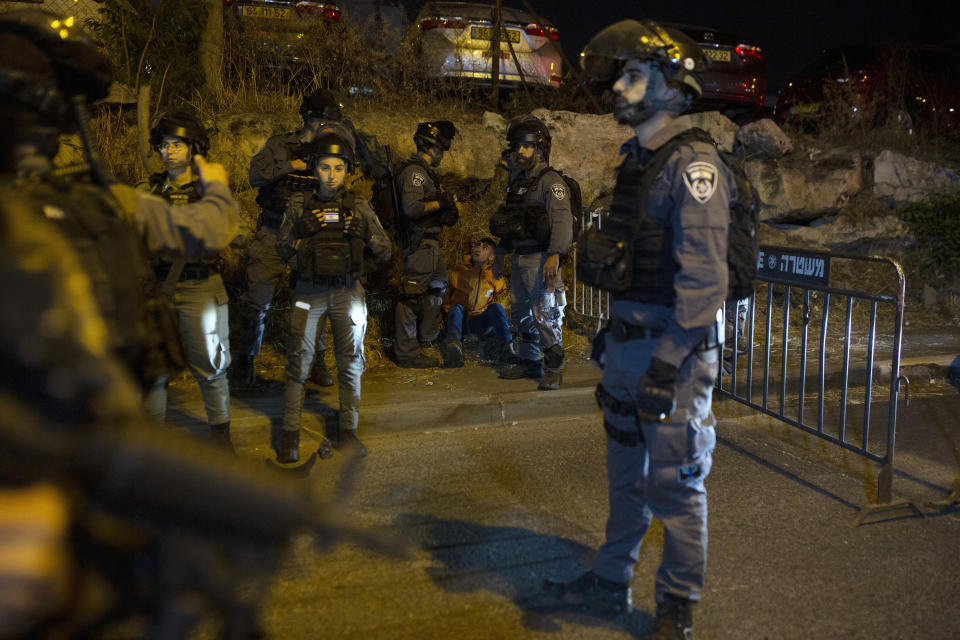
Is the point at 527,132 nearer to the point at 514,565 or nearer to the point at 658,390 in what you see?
the point at 514,565

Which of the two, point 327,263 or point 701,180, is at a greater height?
point 701,180

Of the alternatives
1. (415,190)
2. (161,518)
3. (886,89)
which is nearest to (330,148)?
(415,190)

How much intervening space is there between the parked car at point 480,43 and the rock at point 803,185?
2.93 meters

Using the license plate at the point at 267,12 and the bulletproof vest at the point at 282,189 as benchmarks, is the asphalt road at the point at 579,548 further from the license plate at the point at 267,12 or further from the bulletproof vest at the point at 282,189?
the license plate at the point at 267,12

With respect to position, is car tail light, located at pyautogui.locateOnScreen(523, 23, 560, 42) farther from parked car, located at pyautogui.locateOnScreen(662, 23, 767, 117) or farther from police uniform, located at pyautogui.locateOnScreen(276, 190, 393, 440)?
police uniform, located at pyautogui.locateOnScreen(276, 190, 393, 440)

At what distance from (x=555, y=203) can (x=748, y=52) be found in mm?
5629

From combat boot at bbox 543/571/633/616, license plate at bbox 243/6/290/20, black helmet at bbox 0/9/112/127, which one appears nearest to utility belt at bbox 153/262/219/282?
black helmet at bbox 0/9/112/127

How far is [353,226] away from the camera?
15.1 ft

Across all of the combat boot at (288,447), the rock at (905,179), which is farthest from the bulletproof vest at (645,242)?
the rock at (905,179)

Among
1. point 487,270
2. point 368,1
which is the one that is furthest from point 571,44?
point 487,270

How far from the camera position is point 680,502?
2846 mm

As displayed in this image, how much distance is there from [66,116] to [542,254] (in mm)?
4502

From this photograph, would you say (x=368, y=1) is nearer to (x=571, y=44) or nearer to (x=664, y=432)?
(x=571, y=44)

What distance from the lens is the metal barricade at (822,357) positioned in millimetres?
4383
